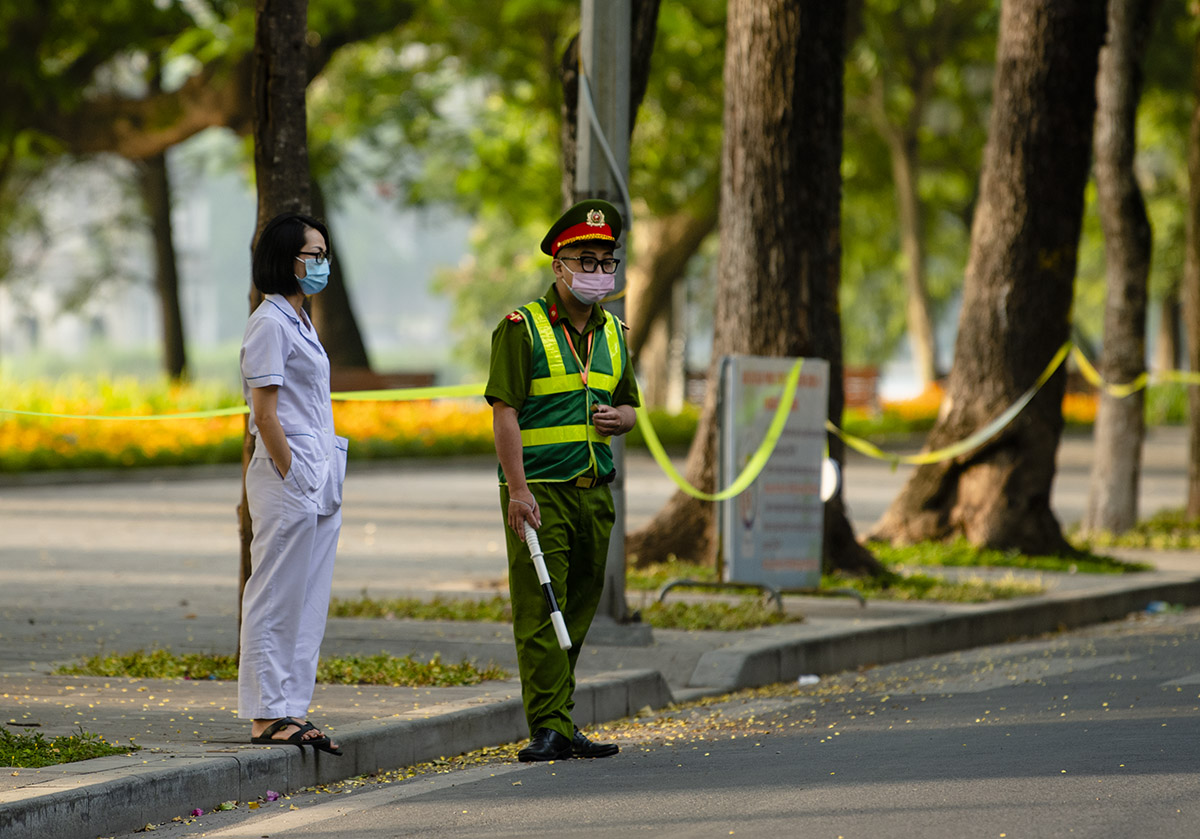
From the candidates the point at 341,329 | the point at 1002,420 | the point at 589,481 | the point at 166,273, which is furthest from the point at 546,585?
the point at 166,273

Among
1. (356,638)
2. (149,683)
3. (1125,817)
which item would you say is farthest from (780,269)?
(1125,817)

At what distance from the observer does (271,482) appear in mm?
6309

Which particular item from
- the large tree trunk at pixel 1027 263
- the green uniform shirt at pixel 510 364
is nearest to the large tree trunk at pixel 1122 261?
the large tree trunk at pixel 1027 263

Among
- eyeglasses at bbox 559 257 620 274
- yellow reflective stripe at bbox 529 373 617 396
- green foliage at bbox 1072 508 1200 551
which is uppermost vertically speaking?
eyeglasses at bbox 559 257 620 274

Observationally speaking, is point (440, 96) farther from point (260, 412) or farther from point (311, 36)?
point (260, 412)

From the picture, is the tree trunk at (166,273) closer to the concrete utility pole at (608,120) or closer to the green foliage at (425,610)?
the green foliage at (425,610)

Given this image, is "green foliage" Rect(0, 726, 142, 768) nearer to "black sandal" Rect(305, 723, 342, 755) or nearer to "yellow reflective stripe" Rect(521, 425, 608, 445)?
"black sandal" Rect(305, 723, 342, 755)

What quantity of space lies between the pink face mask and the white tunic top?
3.07ft

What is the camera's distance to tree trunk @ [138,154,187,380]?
104 feet

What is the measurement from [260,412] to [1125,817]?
3.07 meters

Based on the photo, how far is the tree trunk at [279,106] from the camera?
7.93 m

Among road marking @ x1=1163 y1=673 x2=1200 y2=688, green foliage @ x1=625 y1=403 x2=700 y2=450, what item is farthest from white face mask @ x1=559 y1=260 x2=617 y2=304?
green foliage @ x1=625 y1=403 x2=700 y2=450

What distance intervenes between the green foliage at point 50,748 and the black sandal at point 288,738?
1.39ft

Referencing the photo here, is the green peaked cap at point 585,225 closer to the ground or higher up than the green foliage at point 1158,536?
higher up
